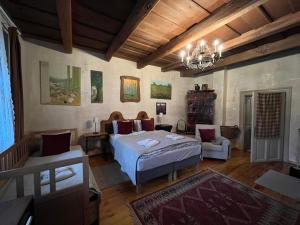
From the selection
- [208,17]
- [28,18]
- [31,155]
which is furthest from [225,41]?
[31,155]

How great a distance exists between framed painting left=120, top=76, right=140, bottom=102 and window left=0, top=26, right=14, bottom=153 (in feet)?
8.52

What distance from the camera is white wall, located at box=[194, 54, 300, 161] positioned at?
11.0 ft

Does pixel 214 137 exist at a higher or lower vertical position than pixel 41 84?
lower

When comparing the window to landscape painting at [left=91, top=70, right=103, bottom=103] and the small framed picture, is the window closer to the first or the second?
landscape painting at [left=91, top=70, right=103, bottom=103]

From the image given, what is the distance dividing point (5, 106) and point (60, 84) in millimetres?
1639

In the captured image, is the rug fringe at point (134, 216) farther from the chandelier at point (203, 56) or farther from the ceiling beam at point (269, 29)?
the ceiling beam at point (269, 29)

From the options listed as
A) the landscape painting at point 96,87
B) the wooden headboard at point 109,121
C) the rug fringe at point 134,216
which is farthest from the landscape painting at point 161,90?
the rug fringe at point 134,216

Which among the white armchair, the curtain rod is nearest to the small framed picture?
the white armchair

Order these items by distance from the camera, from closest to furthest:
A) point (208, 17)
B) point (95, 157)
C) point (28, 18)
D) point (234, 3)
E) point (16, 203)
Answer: point (16, 203)
point (234, 3)
point (208, 17)
point (28, 18)
point (95, 157)

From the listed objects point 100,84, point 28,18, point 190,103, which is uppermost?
point 28,18

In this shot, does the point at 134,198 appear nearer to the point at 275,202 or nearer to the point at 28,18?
the point at 275,202

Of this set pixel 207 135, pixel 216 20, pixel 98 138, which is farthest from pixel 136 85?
A: pixel 216 20

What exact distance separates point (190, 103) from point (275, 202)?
3.84m

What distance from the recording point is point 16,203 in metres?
1.06
